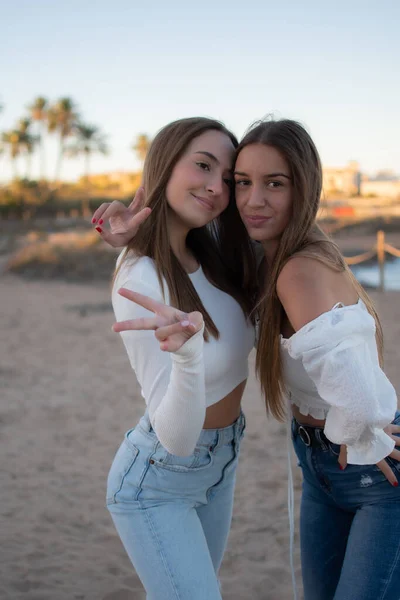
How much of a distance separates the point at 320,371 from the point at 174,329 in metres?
0.48

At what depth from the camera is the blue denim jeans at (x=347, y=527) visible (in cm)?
179

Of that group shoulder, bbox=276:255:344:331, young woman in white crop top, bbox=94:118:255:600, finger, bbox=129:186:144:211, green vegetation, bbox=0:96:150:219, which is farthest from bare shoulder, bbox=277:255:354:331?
green vegetation, bbox=0:96:150:219

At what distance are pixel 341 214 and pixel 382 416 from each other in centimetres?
4870

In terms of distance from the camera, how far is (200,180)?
2.15 m

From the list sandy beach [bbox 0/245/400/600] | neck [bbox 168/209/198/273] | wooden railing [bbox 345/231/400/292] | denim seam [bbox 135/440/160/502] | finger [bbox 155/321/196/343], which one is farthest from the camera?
wooden railing [bbox 345/231/400/292]

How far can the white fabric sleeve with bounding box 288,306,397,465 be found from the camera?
65.6 inches

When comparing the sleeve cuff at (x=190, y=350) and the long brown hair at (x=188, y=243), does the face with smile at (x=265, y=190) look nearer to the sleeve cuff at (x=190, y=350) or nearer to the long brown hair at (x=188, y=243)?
the long brown hair at (x=188, y=243)

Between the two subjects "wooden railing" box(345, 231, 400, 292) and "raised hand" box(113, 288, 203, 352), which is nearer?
"raised hand" box(113, 288, 203, 352)

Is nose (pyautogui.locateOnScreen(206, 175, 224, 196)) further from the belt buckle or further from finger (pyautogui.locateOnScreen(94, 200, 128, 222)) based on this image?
the belt buckle

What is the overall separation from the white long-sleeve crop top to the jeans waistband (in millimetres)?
114

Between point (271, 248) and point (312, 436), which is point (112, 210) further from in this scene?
point (312, 436)

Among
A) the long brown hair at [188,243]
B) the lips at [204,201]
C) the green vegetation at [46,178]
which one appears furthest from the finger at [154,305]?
the green vegetation at [46,178]

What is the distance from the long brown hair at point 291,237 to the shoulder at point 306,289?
0.05 metres

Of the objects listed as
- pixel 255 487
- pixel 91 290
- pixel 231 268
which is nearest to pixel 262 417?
pixel 255 487
